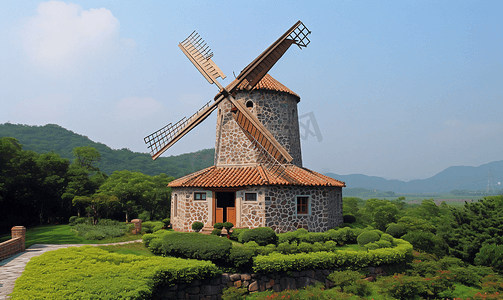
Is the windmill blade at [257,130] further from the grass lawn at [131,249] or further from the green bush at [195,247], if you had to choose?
the grass lawn at [131,249]

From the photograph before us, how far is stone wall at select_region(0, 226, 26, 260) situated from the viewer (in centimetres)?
1534

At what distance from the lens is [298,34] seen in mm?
22797

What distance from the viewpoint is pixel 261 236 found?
56.7 ft

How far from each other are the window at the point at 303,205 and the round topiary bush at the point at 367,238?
3762mm

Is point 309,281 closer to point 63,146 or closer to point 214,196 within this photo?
point 214,196

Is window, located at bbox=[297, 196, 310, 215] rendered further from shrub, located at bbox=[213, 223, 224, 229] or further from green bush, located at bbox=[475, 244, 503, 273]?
green bush, located at bbox=[475, 244, 503, 273]

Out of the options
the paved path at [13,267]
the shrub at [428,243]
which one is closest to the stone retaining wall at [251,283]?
the shrub at [428,243]

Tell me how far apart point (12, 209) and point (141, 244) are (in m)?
18.2

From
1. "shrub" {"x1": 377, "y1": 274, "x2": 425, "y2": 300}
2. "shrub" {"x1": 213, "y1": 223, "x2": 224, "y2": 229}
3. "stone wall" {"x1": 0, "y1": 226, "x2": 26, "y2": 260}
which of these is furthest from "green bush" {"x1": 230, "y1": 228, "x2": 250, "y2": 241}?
"stone wall" {"x1": 0, "y1": 226, "x2": 26, "y2": 260}

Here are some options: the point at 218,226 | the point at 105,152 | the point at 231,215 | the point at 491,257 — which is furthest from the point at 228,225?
the point at 105,152

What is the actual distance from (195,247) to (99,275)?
4663 mm

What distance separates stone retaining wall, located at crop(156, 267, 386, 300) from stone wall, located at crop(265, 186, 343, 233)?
468 cm

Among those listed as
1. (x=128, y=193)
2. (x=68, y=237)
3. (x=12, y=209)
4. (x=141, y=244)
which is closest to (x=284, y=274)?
(x=141, y=244)

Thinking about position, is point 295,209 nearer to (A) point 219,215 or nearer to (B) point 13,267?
(A) point 219,215
